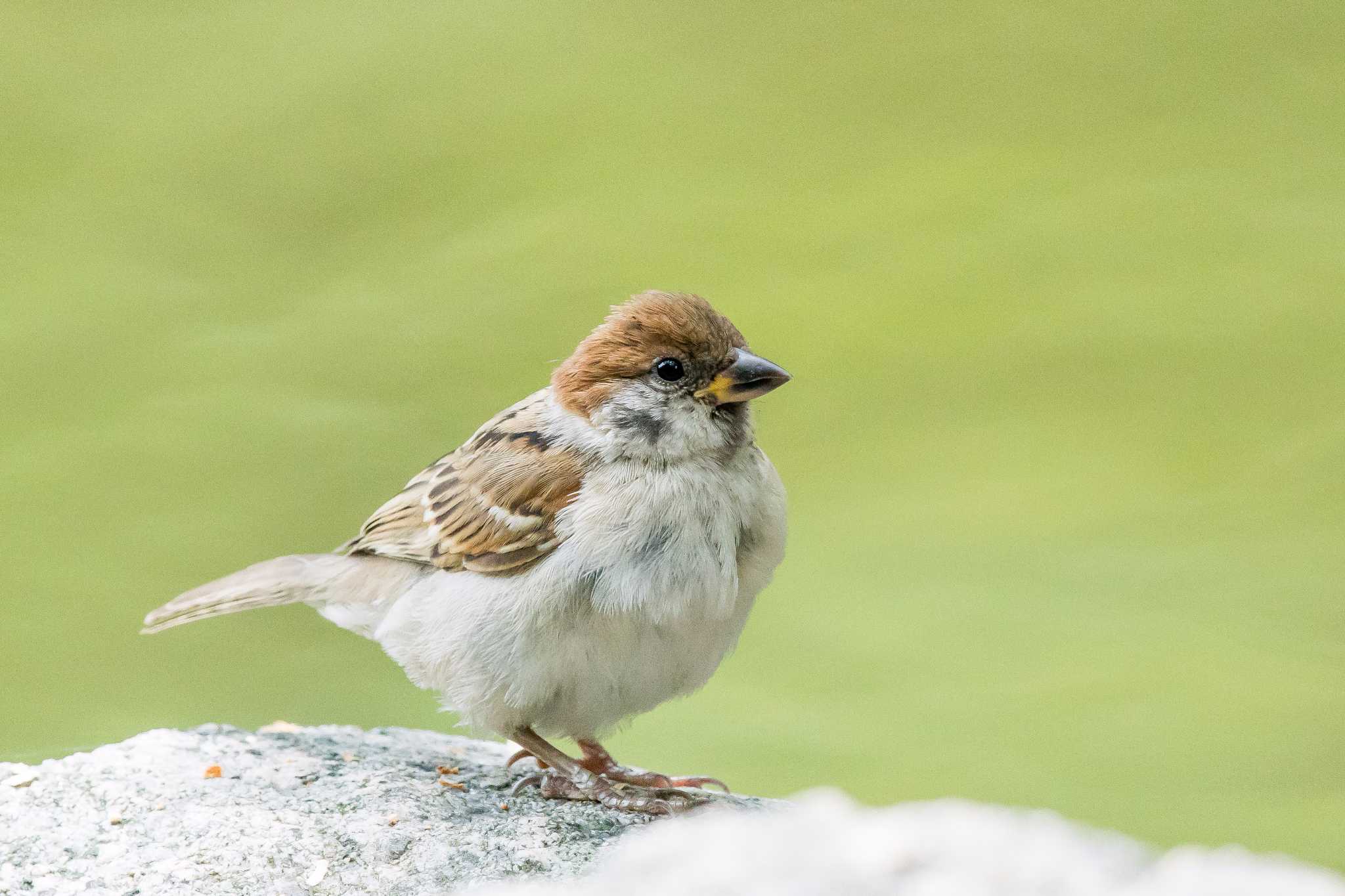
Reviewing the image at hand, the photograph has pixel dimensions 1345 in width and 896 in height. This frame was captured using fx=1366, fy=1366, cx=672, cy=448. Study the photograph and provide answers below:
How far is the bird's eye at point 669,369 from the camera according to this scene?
232 centimetres

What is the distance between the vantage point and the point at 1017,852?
1.77 metres

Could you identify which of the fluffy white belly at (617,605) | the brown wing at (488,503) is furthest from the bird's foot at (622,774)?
the brown wing at (488,503)

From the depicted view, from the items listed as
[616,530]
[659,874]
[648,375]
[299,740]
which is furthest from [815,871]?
[299,740]

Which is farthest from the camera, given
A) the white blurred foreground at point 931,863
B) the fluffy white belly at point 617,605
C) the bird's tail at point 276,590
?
the bird's tail at point 276,590

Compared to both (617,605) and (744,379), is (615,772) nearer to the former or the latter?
(617,605)

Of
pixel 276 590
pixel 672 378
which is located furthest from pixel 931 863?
pixel 276 590

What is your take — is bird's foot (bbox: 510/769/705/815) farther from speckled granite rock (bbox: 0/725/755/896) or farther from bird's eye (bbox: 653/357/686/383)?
bird's eye (bbox: 653/357/686/383)

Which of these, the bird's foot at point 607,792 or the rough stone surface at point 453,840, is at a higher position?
the bird's foot at point 607,792

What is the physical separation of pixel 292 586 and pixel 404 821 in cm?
72

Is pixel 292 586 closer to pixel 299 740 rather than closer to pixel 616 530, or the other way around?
pixel 299 740

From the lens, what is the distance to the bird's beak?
2.28m

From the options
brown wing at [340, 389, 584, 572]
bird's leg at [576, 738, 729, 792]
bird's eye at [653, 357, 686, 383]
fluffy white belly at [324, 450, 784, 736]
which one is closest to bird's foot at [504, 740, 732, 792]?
bird's leg at [576, 738, 729, 792]

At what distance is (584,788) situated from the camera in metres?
2.41

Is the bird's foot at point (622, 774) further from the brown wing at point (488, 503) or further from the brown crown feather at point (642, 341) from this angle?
the brown crown feather at point (642, 341)
